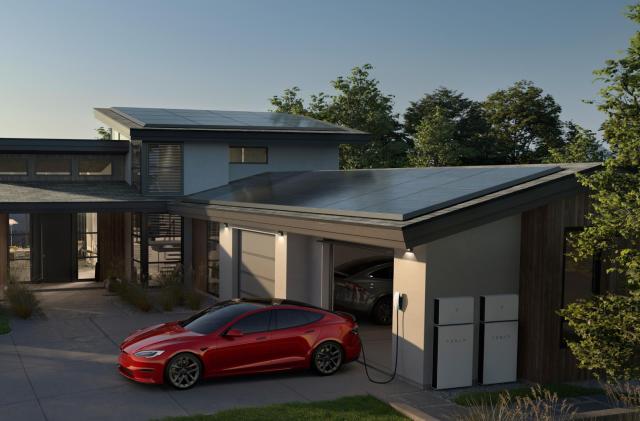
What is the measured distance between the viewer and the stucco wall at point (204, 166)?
24.9m

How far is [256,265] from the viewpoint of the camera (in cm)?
1992

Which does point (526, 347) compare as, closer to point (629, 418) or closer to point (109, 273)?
point (629, 418)

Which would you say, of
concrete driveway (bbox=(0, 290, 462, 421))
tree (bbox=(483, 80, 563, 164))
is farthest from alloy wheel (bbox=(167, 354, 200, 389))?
tree (bbox=(483, 80, 563, 164))

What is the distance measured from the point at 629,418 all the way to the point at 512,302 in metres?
3.44

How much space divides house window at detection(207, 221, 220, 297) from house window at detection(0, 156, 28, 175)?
281 inches

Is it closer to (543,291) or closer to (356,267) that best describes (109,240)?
(356,267)

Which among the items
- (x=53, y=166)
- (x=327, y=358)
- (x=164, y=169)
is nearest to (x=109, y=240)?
(x=53, y=166)

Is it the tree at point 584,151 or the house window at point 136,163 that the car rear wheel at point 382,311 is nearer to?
the house window at point 136,163

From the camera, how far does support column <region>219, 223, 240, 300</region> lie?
21188 mm

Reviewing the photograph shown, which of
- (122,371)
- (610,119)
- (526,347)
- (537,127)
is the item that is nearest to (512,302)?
(526,347)

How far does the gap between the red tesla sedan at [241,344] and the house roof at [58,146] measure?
13.3 meters

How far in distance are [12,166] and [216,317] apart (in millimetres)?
14761

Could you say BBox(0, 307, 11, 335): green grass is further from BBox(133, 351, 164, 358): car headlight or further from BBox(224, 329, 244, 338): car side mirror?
BBox(224, 329, 244, 338): car side mirror

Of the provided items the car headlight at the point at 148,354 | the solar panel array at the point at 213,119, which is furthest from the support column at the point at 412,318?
the solar panel array at the point at 213,119
